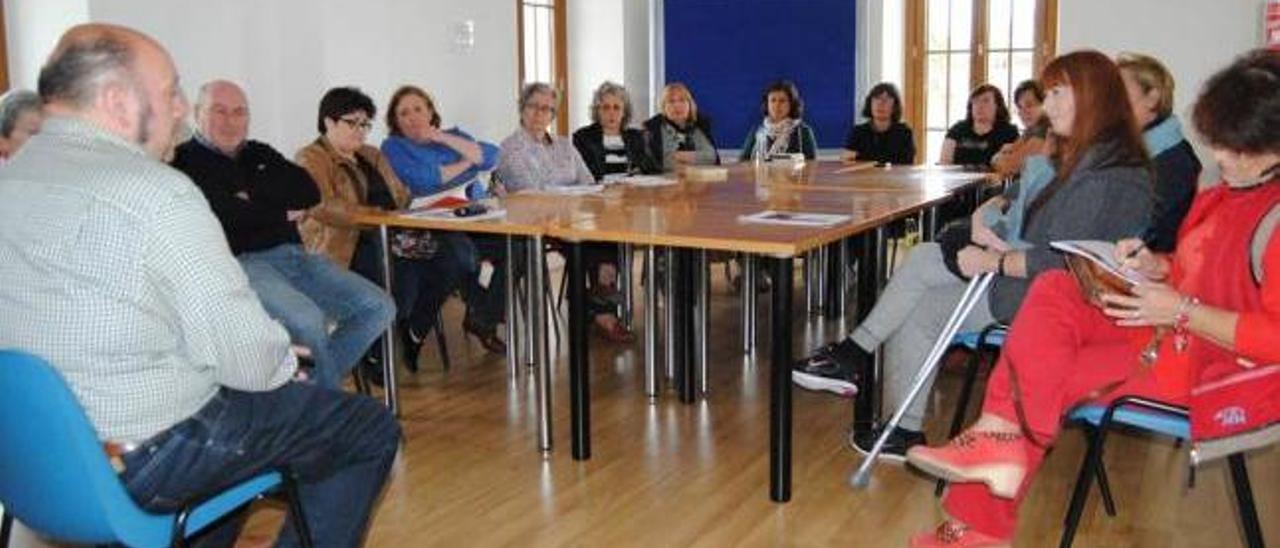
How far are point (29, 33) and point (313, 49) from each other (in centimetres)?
112

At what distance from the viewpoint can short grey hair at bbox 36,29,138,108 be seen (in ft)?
5.83

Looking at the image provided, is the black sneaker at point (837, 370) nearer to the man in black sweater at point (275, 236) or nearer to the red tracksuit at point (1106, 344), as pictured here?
the red tracksuit at point (1106, 344)

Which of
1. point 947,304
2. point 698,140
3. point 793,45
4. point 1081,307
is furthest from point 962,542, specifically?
point 793,45

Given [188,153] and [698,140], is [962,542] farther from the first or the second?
[698,140]

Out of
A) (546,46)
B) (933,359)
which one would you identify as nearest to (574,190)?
(933,359)

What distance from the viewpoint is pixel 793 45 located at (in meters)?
7.49

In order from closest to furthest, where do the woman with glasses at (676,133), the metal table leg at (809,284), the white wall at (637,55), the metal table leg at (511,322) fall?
the metal table leg at (511,322), the metal table leg at (809,284), the woman with glasses at (676,133), the white wall at (637,55)

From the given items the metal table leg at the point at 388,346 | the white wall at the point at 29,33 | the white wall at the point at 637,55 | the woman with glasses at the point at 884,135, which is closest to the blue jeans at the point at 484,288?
the metal table leg at the point at 388,346

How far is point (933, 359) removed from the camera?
2957 mm

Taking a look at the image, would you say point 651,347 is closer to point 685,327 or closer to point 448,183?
point 685,327

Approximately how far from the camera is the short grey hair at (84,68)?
178 centimetres

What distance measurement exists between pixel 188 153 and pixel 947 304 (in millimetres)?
2127

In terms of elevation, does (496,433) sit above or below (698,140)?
below

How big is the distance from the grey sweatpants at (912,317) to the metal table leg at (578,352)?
2.50 ft
